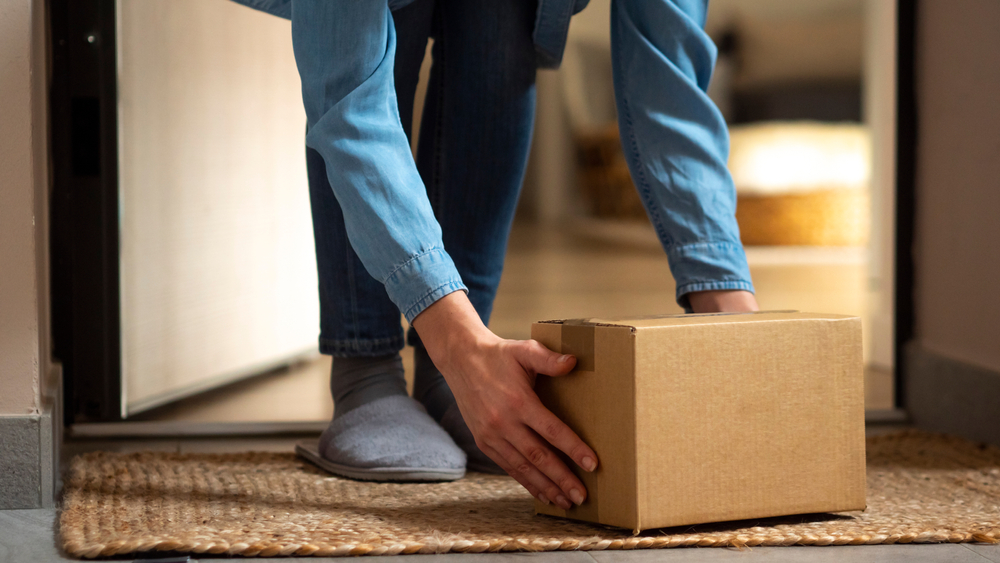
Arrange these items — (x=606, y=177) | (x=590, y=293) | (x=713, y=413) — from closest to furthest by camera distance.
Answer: (x=713, y=413) < (x=590, y=293) < (x=606, y=177)

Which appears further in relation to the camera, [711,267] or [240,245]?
[240,245]

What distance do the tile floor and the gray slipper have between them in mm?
208

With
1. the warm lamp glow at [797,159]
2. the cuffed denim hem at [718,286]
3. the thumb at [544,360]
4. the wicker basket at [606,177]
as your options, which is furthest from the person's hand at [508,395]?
the wicker basket at [606,177]

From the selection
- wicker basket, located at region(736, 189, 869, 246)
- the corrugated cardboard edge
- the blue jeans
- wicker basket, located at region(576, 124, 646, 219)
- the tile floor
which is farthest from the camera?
wicker basket, located at region(576, 124, 646, 219)

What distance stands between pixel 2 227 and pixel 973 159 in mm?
985

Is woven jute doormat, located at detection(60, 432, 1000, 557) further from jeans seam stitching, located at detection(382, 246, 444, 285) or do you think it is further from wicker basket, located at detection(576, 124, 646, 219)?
wicker basket, located at detection(576, 124, 646, 219)

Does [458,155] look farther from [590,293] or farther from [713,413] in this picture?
[590,293]

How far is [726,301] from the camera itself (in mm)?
684

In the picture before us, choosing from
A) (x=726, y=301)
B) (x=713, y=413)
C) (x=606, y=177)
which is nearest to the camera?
(x=713, y=413)

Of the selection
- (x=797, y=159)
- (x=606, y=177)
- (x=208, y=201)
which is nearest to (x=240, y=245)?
(x=208, y=201)

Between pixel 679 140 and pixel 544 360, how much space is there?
0.89 ft

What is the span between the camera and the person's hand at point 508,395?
1.83 feet

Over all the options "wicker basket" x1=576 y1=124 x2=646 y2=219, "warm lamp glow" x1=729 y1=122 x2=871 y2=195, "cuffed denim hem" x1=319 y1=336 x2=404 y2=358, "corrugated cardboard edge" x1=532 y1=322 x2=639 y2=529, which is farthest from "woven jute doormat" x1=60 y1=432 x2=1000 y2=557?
"wicker basket" x1=576 y1=124 x2=646 y2=219

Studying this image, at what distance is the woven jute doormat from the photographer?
54 centimetres
